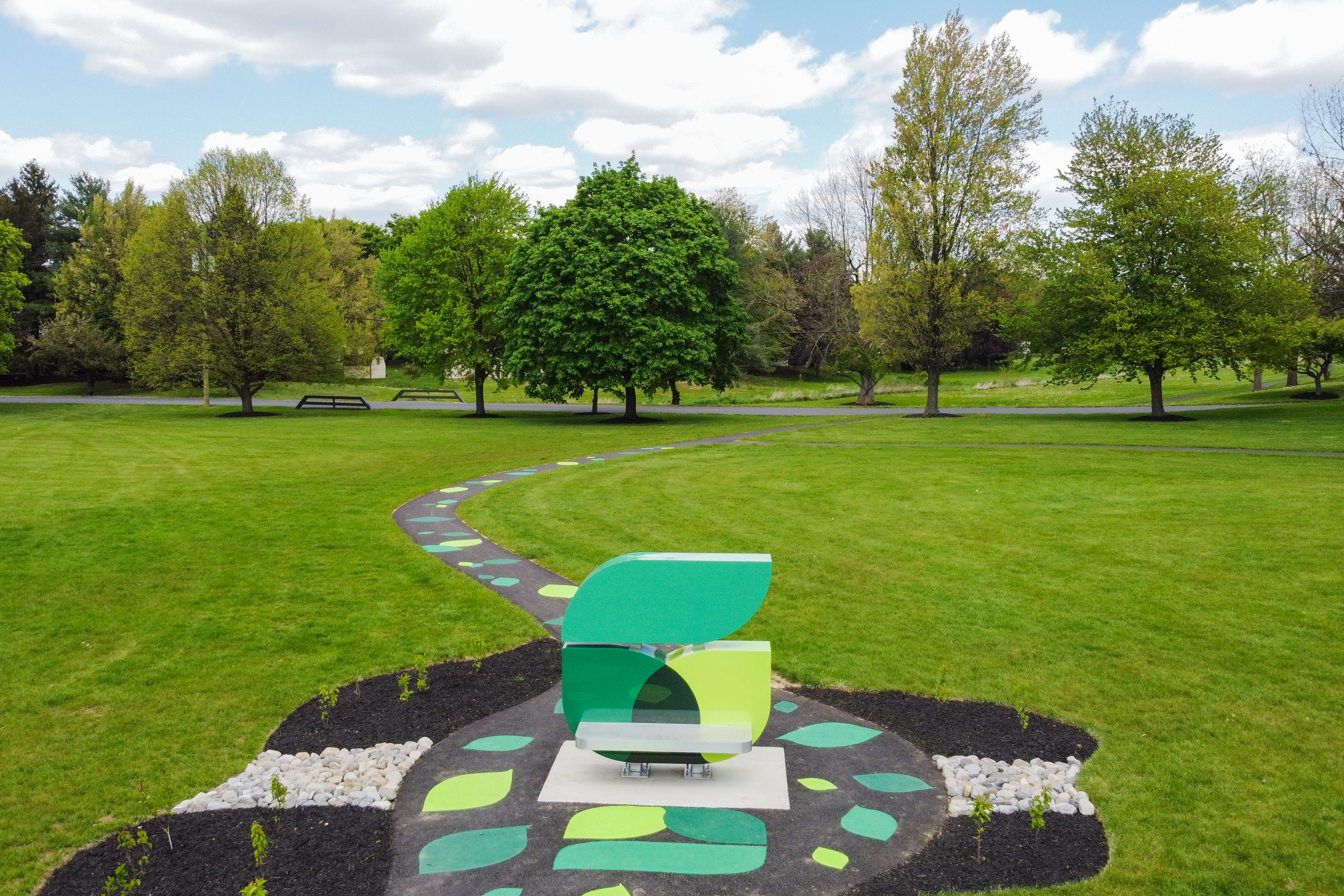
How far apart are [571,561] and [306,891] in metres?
6.87

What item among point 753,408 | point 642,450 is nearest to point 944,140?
point 753,408

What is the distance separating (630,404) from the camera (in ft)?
110

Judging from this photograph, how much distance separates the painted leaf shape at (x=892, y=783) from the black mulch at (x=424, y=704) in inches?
111

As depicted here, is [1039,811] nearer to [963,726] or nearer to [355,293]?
[963,726]

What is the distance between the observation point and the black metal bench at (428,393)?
48875 millimetres

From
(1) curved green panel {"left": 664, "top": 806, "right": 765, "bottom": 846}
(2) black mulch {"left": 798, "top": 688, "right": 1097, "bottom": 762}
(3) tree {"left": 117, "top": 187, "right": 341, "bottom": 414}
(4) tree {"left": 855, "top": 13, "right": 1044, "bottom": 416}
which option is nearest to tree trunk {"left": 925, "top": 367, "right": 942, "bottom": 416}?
(4) tree {"left": 855, "top": 13, "right": 1044, "bottom": 416}

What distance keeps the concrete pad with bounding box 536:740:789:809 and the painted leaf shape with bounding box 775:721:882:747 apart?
0.99 ft

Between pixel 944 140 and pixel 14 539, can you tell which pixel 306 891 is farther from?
pixel 944 140

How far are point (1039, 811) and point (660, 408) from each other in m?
37.9

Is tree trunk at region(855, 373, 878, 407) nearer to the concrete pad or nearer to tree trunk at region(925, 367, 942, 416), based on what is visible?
tree trunk at region(925, 367, 942, 416)

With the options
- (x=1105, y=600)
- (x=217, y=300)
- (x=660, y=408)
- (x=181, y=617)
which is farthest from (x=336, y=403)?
(x=1105, y=600)

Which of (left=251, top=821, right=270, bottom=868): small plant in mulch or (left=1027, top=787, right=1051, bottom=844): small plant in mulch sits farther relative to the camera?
(left=1027, top=787, right=1051, bottom=844): small plant in mulch

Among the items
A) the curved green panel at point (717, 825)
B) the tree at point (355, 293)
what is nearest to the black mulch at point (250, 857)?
the curved green panel at point (717, 825)

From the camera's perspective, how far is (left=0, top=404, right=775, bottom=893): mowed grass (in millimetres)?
5527
